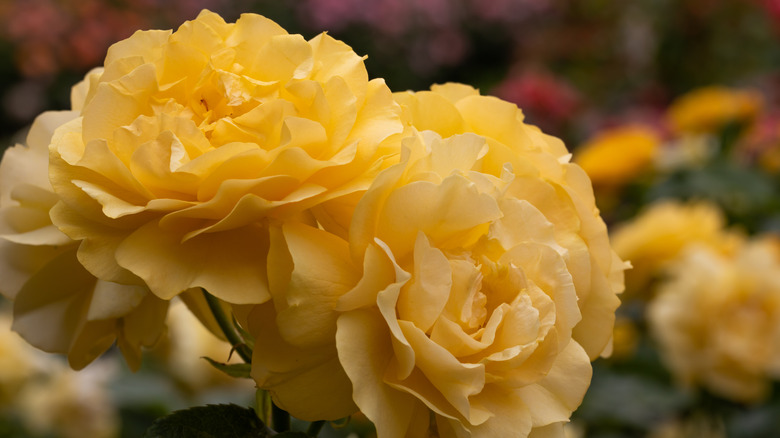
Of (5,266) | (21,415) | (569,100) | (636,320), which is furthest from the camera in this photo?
(569,100)

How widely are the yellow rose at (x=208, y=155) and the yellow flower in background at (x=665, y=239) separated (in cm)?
110

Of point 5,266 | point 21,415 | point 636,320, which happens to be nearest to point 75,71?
point 21,415

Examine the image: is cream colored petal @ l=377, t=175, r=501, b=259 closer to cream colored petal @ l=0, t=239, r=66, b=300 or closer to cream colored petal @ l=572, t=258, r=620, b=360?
cream colored petal @ l=572, t=258, r=620, b=360

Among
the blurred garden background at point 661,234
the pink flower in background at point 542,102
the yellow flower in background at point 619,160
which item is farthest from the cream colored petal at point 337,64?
the pink flower in background at point 542,102

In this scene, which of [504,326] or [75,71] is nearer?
[504,326]

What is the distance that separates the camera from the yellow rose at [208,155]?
414 mm

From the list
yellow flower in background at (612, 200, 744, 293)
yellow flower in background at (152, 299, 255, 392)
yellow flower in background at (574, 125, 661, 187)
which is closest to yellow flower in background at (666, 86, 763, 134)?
yellow flower in background at (574, 125, 661, 187)

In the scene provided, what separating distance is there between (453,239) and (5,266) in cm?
29

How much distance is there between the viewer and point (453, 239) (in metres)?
0.45

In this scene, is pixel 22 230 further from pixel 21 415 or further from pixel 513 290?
pixel 21 415

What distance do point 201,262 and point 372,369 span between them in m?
0.11

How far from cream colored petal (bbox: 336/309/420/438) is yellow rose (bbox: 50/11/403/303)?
0.17ft

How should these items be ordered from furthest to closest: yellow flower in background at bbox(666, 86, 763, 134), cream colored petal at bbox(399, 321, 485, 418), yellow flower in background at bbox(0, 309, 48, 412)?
yellow flower in background at bbox(666, 86, 763, 134), yellow flower in background at bbox(0, 309, 48, 412), cream colored petal at bbox(399, 321, 485, 418)

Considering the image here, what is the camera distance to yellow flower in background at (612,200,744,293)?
4.75ft
